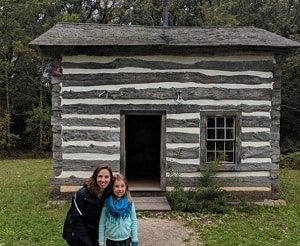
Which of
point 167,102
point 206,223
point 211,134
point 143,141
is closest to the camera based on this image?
point 206,223

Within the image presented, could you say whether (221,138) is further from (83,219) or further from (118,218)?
(83,219)

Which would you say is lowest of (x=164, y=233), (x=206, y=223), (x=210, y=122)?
(x=206, y=223)

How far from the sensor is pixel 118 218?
4.80 metres

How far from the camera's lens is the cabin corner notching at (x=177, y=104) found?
1009 centimetres

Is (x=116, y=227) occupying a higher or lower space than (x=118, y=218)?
lower

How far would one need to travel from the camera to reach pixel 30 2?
24156mm

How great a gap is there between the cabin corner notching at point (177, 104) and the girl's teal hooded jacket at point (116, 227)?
5266mm

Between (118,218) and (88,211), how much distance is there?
1.19ft

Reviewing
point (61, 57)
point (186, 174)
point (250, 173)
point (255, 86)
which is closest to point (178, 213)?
point (186, 174)

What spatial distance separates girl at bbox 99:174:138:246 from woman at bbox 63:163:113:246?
0.23ft

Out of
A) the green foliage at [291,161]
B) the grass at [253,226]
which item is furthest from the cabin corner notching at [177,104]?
the green foliage at [291,161]

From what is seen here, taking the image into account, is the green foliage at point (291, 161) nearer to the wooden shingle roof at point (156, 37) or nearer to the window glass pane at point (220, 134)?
the wooden shingle roof at point (156, 37)

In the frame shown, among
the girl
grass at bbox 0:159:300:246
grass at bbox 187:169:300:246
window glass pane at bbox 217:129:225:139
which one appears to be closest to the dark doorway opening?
grass at bbox 0:159:300:246

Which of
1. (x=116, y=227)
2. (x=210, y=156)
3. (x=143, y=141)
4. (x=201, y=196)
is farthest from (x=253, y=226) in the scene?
(x=143, y=141)
